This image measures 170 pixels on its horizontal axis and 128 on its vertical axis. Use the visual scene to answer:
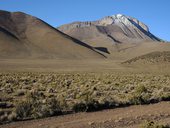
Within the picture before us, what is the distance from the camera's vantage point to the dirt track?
52.4 feet

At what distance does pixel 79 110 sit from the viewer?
20.0 meters

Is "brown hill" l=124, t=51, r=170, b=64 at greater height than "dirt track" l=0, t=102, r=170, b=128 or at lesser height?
greater

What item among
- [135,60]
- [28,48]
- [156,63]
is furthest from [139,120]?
[28,48]

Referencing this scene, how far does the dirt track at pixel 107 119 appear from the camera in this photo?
52.4ft

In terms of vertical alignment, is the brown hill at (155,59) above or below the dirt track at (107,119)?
above

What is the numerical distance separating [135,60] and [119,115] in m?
93.6

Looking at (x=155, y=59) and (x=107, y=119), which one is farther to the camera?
(x=155, y=59)

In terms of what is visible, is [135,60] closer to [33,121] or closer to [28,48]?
[28,48]

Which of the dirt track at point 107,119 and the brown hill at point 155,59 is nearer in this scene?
the dirt track at point 107,119

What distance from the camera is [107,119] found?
17.4 metres

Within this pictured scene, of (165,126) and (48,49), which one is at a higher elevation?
(48,49)

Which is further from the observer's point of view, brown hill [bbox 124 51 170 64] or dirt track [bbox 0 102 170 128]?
brown hill [bbox 124 51 170 64]

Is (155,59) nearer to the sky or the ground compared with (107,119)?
nearer to the sky

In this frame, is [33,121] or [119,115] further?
[119,115]
